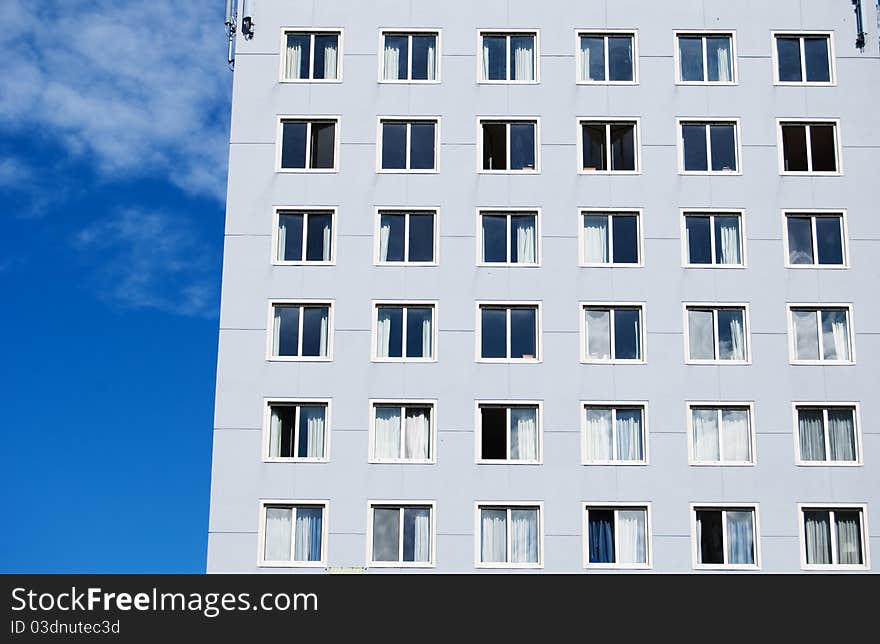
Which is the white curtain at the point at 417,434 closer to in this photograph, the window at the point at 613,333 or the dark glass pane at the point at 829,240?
the window at the point at 613,333

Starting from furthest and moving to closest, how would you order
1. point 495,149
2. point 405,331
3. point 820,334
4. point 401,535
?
point 495,149
point 820,334
point 405,331
point 401,535

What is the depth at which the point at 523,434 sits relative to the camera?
162 ft

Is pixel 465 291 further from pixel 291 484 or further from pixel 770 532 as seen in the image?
→ pixel 770 532

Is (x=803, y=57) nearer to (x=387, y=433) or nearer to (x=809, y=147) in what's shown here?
(x=809, y=147)

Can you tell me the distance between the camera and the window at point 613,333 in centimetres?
5031

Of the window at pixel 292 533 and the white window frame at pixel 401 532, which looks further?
the window at pixel 292 533

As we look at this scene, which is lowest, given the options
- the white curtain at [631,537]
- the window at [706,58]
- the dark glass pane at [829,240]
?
the white curtain at [631,537]

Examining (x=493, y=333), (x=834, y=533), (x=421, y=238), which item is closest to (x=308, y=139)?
(x=421, y=238)

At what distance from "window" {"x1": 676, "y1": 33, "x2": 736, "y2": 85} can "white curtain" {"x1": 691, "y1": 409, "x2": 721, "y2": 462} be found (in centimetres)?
1230

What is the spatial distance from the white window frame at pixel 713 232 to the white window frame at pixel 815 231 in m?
1.40

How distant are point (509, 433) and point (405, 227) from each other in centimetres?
820

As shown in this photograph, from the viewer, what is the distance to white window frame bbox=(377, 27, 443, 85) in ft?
174

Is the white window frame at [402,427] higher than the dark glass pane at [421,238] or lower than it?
lower

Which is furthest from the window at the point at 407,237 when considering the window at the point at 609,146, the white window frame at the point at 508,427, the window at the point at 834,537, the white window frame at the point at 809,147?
the window at the point at 834,537
